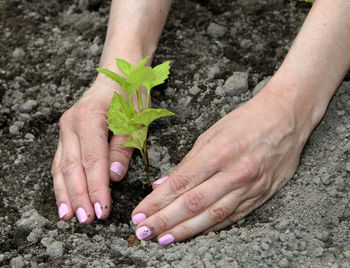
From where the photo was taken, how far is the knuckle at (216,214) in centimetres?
230

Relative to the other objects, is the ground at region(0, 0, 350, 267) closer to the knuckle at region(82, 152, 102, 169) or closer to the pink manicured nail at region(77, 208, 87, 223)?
the pink manicured nail at region(77, 208, 87, 223)

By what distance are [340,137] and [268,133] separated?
1.46ft

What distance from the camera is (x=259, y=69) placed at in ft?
10.3

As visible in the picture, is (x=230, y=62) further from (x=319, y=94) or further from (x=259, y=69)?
(x=319, y=94)

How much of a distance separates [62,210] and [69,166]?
0.20 m

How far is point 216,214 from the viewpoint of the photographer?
230cm

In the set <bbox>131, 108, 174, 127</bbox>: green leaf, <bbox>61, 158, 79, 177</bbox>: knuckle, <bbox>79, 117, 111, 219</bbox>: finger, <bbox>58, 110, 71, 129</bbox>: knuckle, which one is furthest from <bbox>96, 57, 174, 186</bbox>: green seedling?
Result: <bbox>58, 110, 71, 129</bbox>: knuckle

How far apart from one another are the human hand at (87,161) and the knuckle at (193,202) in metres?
0.38

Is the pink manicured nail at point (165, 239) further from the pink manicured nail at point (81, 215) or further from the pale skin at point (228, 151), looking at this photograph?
the pink manicured nail at point (81, 215)

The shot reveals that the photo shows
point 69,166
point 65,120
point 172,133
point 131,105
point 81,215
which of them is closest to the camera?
point 131,105

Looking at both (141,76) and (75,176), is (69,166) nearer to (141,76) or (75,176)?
(75,176)

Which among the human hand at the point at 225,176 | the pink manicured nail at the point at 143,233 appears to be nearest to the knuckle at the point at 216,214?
the human hand at the point at 225,176

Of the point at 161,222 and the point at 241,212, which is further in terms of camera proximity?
the point at 241,212

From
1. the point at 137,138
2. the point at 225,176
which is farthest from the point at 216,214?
the point at 137,138
